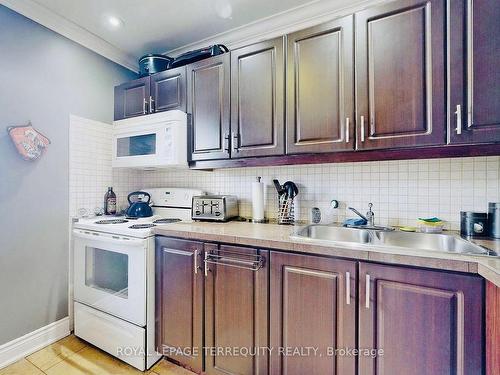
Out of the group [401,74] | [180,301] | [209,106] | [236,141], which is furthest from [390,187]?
[180,301]

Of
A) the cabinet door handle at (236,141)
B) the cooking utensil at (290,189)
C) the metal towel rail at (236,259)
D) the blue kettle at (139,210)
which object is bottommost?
the metal towel rail at (236,259)

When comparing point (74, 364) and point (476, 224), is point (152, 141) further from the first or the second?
point (476, 224)

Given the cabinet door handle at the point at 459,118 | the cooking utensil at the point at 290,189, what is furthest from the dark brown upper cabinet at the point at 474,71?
the cooking utensil at the point at 290,189

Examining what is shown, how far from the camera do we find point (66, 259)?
1.94m

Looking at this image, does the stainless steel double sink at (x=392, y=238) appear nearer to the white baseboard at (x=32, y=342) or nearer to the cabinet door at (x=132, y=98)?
the cabinet door at (x=132, y=98)

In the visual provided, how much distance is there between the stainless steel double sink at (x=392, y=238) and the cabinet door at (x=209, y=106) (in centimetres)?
84

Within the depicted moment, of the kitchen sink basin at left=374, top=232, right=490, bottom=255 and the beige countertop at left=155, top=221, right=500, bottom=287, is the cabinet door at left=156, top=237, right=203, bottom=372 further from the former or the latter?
the kitchen sink basin at left=374, top=232, right=490, bottom=255

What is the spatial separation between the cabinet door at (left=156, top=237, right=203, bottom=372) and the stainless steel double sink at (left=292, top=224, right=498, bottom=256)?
2.20 ft

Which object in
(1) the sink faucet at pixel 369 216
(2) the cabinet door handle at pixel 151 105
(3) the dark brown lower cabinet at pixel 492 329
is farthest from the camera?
(2) the cabinet door handle at pixel 151 105

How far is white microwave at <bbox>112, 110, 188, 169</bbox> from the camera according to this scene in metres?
1.80

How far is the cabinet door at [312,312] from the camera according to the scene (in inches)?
43.3

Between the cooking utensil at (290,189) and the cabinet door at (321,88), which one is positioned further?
the cooking utensil at (290,189)

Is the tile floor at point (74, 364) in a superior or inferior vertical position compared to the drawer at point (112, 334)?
inferior

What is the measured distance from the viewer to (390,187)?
1.60m
